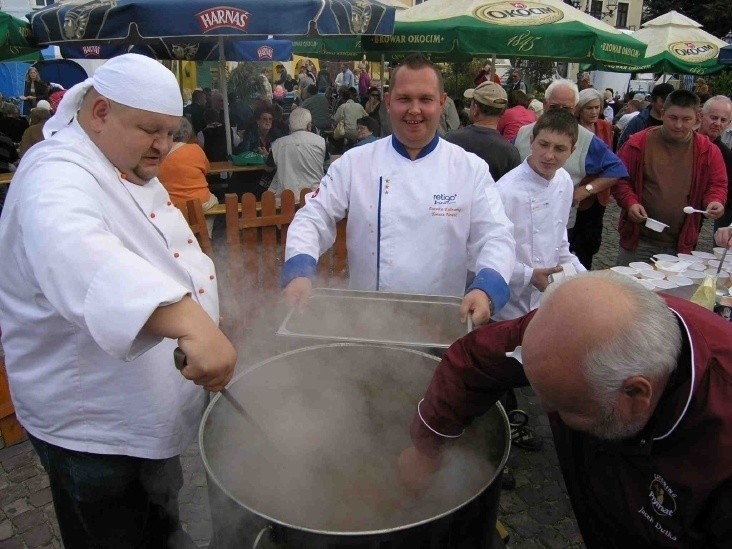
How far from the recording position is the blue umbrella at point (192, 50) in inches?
327

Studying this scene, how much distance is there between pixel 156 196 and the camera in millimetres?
1613

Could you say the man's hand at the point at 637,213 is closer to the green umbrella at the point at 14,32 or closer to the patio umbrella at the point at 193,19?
the patio umbrella at the point at 193,19

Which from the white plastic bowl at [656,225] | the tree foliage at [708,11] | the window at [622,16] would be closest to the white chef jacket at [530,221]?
the white plastic bowl at [656,225]

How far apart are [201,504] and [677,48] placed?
11231 mm

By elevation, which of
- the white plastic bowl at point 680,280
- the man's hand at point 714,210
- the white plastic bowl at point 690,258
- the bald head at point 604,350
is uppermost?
the bald head at point 604,350

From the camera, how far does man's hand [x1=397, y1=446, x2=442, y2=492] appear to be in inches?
63.1

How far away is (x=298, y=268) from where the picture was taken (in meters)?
2.15

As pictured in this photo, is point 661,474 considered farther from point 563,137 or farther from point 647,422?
point 563,137

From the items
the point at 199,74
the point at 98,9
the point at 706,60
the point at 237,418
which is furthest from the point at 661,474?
the point at 199,74

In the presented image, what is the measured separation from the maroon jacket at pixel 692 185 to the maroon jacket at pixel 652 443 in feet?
10.6

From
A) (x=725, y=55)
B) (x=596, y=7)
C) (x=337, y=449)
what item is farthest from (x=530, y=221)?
(x=596, y=7)

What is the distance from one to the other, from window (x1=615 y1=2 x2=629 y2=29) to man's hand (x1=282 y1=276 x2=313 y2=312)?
149 feet

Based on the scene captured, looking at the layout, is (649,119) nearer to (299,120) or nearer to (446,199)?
(299,120)

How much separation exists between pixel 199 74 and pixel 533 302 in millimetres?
18610
